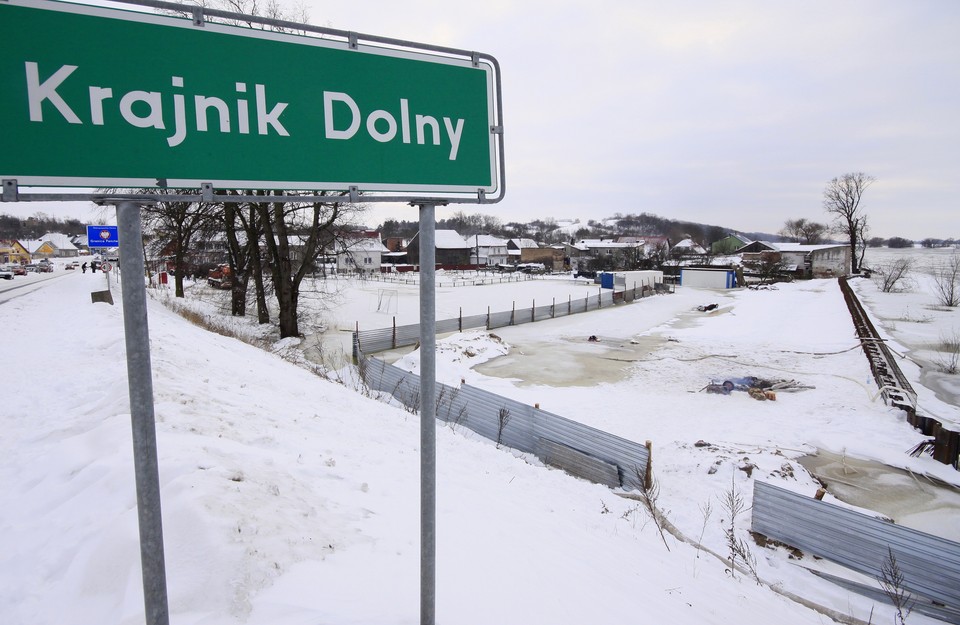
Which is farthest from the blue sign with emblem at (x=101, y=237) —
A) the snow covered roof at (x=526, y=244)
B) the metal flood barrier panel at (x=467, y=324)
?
the snow covered roof at (x=526, y=244)

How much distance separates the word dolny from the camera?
1381 mm

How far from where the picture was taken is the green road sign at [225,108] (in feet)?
4.52

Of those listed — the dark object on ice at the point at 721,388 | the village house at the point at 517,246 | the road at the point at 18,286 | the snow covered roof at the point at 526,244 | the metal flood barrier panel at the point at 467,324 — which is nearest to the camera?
the dark object on ice at the point at 721,388

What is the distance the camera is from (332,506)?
4.16 meters

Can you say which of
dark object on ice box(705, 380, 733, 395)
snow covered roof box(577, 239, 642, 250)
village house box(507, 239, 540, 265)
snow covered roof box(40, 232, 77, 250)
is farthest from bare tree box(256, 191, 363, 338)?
snow covered roof box(40, 232, 77, 250)

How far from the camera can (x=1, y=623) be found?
8.58 ft

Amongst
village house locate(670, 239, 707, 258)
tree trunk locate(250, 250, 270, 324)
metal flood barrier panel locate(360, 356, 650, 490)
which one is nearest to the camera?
metal flood barrier panel locate(360, 356, 650, 490)

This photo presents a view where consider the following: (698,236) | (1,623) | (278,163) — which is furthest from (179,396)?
(698,236)

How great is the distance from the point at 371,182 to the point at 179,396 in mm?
5343

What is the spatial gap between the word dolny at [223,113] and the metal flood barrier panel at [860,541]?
758 cm

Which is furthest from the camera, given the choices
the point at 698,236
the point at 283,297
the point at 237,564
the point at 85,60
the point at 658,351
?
the point at 698,236

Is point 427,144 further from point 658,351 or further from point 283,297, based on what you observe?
point 658,351

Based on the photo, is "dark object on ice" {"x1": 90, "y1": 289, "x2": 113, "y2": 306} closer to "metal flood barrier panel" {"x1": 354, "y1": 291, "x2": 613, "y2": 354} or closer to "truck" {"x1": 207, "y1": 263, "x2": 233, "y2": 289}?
"metal flood barrier panel" {"x1": 354, "y1": 291, "x2": 613, "y2": 354}

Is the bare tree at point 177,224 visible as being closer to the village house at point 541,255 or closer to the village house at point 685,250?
the village house at point 541,255
